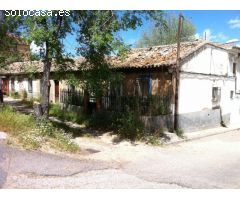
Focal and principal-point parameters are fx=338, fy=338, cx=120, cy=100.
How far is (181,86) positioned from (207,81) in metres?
2.60

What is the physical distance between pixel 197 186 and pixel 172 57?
8.61 m

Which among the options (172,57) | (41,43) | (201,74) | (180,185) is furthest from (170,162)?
(201,74)

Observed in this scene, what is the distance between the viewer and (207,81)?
17.2 meters

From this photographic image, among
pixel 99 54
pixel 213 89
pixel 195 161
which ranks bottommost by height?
pixel 195 161

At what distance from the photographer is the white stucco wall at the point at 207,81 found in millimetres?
15602

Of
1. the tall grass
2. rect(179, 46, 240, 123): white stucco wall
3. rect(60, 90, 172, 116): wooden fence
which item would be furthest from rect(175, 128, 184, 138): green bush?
the tall grass

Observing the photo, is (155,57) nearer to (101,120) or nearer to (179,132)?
(179,132)

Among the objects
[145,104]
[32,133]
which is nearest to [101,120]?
[145,104]

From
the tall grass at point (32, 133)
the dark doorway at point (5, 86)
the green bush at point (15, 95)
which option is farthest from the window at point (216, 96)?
the dark doorway at point (5, 86)

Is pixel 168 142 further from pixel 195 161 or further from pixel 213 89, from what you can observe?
pixel 213 89

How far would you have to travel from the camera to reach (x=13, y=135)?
973 centimetres

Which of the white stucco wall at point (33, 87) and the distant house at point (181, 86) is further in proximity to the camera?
the white stucco wall at point (33, 87)

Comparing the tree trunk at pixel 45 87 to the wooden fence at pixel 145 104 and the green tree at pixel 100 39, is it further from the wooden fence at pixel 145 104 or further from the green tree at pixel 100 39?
the wooden fence at pixel 145 104

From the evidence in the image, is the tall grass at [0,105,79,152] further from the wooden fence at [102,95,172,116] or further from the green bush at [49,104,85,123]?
the green bush at [49,104,85,123]
